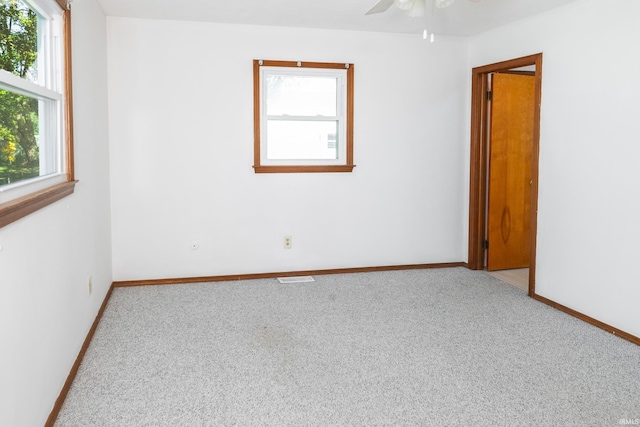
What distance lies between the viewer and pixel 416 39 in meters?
5.04

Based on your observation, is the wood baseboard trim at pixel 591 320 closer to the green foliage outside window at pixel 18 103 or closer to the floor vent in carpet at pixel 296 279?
the floor vent in carpet at pixel 296 279

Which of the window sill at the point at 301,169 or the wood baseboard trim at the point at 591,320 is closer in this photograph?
the wood baseboard trim at the point at 591,320

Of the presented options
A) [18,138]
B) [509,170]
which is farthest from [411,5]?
[509,170]

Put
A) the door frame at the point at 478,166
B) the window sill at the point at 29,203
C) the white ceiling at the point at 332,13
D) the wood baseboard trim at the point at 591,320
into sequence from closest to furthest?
1. the window sill at the point at 29,203
2. the wood baseboard trim at the point at 591,320
3. the white ceiling at the point at 332,13
4. the door frame at the point at 478,166

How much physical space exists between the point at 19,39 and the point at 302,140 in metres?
2.94

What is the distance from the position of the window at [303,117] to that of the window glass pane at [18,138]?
2.48 m

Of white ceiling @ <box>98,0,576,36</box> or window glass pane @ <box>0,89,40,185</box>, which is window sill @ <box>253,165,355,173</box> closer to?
white ceiling @ <box>98,0,576,36</box>

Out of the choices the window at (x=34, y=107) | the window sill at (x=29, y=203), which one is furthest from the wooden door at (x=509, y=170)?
the window sill at (x=29, y=203)

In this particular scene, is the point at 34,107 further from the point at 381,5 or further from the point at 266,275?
the point at 266,275

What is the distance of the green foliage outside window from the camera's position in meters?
1.93

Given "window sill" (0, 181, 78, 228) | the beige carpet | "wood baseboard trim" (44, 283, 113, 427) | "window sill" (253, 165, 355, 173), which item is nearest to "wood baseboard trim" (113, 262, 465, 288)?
the beige carpet

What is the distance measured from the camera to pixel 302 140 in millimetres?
4910

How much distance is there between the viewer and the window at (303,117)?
474 centimetres

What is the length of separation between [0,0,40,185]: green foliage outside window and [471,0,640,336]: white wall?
334 cm
